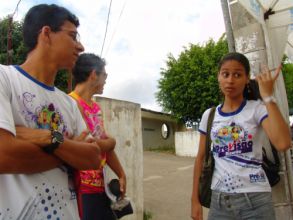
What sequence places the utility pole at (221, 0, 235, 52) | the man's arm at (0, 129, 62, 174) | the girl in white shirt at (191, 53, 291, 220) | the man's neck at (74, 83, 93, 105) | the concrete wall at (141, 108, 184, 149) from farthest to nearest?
the concrete wall at (141, 108, 184, 149) < the utility pole at (221, 0, 235, 52) < the man's neck at (74, 83, 93, 105) < the girl in white shirt at (191, 53, 291, 220) < the man's arm at (0, 129, 62, 174)

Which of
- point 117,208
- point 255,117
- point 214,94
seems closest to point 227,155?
point 255,117

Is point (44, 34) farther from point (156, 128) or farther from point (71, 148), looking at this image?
point (156, 128)

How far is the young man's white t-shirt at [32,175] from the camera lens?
4.74 feet

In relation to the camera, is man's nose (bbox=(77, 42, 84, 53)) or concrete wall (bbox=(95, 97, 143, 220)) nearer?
man's nose (bbox=(77, 42, 84, 53))

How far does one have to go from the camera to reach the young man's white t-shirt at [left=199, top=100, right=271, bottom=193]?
90.0 inches

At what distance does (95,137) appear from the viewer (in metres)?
2.62

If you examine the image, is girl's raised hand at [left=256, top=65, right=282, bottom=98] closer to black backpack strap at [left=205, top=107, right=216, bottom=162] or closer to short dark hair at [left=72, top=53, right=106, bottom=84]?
Answer: black backpack strap at [left=205, top=107, right=216, bottom=162]

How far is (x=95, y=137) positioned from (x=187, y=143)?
16200 millimetres

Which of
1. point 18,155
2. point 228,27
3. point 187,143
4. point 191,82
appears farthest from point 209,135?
point 191,82

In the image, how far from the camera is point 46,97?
5.38 ft

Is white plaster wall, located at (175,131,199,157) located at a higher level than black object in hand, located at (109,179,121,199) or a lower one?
higher

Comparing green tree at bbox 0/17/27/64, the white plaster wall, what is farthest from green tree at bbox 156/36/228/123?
green tree at bbox 0/17/27/64

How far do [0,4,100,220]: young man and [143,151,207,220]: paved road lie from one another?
4.38m

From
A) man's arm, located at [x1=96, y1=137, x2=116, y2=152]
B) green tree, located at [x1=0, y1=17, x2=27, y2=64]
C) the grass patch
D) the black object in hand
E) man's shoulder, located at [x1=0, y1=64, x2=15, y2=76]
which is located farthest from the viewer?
green tree, located at [x1=0, y1=17, x2=27, y2=64]
